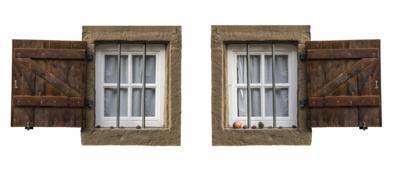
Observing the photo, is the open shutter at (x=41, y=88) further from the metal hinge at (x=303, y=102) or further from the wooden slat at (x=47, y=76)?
the metal hinge at (x=303, y=102)

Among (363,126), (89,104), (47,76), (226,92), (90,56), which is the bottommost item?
(363,126)

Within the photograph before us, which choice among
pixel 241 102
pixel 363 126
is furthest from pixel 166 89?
pixel 363 126

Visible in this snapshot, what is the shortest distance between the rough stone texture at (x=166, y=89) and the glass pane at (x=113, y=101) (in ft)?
0.48

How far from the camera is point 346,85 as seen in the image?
4633 millimetres

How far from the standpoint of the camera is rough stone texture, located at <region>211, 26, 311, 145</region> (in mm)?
4676

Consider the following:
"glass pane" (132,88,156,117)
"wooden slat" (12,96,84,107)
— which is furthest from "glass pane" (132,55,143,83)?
"wooden slat" (12,96,84,107)

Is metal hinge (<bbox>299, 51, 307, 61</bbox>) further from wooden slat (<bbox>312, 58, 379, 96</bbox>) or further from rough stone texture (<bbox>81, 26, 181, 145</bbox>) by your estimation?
rough stone texture (<bbox>81, 26, 181, 145</bbox>)

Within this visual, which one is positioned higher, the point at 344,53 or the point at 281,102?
the point at 344,53

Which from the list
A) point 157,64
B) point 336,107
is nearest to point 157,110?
point 157,64

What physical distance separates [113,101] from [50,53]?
30.2 inches

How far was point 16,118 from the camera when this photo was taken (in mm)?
4625

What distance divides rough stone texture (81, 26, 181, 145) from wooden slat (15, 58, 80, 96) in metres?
0.19

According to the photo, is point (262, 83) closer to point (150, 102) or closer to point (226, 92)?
point (226, 92)

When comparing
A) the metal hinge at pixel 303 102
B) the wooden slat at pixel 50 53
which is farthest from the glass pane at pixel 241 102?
the wooden slat at pixel 50 53
